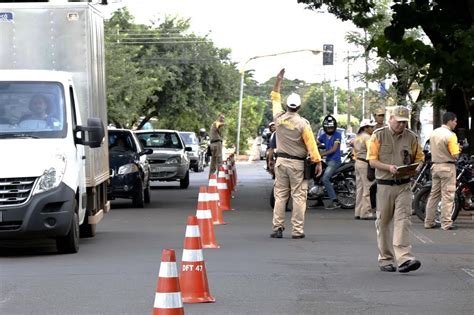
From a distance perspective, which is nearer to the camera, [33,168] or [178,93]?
[33,168]

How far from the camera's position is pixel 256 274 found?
12328 mm

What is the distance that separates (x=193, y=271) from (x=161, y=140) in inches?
919

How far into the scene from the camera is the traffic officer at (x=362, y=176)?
2069 centimetres

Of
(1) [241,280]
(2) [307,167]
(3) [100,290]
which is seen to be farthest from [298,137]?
(3) [100,290]

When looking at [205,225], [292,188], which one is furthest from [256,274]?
[292,188]

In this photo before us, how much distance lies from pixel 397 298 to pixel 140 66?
6182 cm

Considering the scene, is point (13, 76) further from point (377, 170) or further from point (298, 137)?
point (377, 170)

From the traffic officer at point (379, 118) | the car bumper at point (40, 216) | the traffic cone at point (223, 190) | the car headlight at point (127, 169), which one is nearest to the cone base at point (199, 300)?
the car bumper at point (40, 216)

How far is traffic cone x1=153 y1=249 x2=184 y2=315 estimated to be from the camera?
7555mm

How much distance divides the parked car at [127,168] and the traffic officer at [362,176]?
477cm

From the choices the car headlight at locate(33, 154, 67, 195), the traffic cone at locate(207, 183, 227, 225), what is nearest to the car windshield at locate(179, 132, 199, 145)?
the traffic cone at locate(207, 183, 227, 225)

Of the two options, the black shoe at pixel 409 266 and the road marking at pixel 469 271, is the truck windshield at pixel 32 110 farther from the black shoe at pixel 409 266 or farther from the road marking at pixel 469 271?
the road marking at pixel 469 271

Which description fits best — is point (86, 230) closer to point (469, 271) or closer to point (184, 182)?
point (469, 271)

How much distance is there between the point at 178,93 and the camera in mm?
72500
